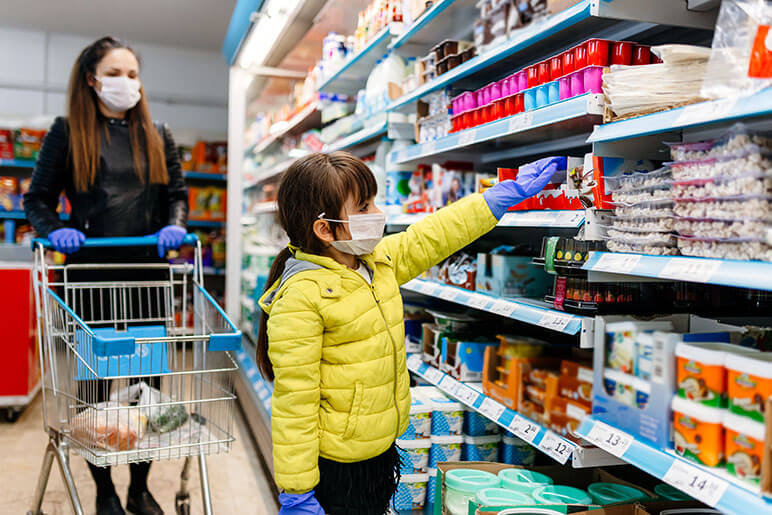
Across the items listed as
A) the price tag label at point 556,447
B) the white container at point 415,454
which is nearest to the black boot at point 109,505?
the white container at point 415,454

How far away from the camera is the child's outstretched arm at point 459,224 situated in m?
1.91

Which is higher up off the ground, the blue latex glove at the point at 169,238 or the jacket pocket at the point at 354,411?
the blue latex glove at the point at 169,238

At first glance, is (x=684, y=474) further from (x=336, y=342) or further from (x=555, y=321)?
(x=336, y=342)

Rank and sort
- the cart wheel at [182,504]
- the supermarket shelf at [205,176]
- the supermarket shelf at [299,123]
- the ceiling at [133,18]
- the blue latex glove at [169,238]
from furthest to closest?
the supermarket shelf at [205,176] < the ceiling at [133,18] < the supermarket shelf at [299,123] < the cart wheel at [182,504] < the blue latex glove at [169,238]

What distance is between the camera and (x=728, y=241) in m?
1.31

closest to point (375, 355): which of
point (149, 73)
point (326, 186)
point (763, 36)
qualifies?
point (326, 186)

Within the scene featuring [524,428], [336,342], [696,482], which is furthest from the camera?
[524,428]

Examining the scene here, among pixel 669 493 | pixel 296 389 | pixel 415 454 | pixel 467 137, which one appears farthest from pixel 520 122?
pixel 415 454

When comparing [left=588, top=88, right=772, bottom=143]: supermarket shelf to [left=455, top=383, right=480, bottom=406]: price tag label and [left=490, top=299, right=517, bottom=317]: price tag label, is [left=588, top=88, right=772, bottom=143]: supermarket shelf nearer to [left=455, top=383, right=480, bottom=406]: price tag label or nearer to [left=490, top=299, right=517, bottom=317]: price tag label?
[left=490, top=299, right=517, bottom=317]: price tag label

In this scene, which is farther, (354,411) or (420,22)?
(420,22)

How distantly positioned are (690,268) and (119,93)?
89.3 inches

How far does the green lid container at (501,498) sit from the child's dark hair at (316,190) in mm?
826

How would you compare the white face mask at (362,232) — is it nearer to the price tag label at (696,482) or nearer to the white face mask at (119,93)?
the price tag label at (696,482)

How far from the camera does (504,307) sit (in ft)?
6.95
